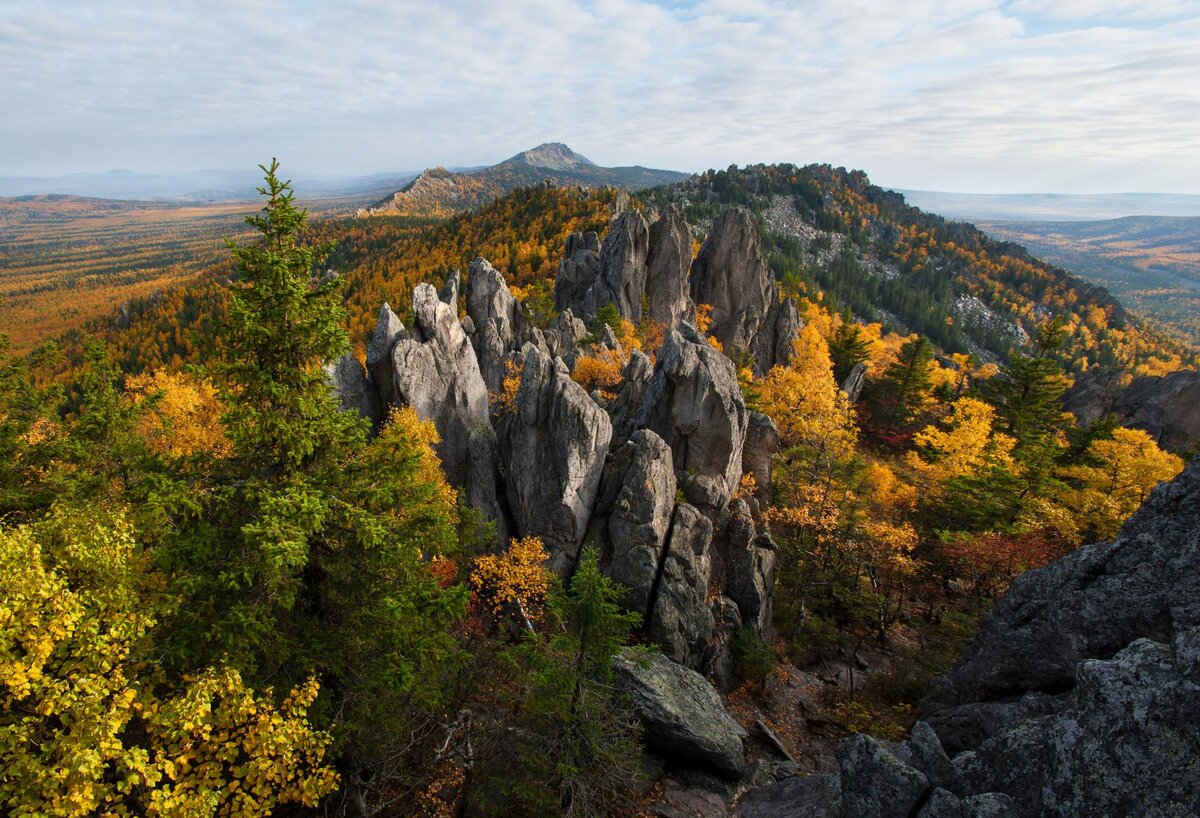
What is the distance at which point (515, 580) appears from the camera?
87.7 ft

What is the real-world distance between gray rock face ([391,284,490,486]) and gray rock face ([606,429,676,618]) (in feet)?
42.1

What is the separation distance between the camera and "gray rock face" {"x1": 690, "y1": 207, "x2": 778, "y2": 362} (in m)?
77.4

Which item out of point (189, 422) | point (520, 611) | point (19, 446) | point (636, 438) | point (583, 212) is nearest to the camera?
point (19, 446)

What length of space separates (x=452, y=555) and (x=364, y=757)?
14.3 meters

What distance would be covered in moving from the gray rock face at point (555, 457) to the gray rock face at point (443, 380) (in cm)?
472

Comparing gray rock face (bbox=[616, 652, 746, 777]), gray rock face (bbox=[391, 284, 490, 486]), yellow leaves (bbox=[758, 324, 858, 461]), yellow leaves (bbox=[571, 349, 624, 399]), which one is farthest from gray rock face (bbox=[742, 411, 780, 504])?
gray rock face (bbox=[616, 652, 746, 777])

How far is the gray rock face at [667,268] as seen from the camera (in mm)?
76625

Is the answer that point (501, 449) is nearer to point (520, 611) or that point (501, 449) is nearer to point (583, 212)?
point (520, 611)

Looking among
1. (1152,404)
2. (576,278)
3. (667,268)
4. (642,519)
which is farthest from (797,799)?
(1152,404)

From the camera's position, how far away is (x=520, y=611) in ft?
90.3

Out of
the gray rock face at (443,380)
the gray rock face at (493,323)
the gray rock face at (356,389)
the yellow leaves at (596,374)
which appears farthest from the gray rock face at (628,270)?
the gray rock face at (356,389)

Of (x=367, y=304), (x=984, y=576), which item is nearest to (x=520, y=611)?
(x=984, y=576)

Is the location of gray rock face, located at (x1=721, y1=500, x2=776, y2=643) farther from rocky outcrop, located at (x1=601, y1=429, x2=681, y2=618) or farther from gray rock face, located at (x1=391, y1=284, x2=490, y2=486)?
gray rock face, located at (x1=391, y1=284, x2=490, y2=486)

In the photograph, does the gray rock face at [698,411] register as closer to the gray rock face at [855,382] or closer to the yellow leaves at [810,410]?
the yellow leaves at [810,410]
